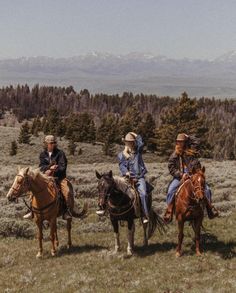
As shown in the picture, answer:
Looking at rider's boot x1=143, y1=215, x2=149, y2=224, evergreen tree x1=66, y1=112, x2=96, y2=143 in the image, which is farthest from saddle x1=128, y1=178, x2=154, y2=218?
evergreen tree x1=66, y1=112, x2=96, y2=143

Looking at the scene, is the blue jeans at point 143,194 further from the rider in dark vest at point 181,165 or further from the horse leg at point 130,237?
the rider in dark vest at point 181,165

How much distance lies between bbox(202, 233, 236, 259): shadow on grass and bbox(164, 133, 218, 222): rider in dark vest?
111 centimetres

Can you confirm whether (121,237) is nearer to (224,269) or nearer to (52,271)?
(52,271)

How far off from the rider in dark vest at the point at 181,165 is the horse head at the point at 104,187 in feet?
6.66

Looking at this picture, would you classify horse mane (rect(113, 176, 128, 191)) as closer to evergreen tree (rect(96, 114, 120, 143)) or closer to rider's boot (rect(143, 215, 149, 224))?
rider's boot (rect(143, 215, 149, 224))

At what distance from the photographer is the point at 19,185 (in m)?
12.5

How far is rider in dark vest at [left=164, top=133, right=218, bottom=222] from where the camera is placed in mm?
13266

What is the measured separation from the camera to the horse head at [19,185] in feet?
40.5

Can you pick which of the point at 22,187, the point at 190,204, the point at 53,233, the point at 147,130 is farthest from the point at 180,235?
the point at 147,130

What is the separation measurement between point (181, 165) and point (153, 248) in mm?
2973

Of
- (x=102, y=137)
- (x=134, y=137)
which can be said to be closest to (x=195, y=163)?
(x=134, y=137)

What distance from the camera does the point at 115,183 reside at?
1292cm

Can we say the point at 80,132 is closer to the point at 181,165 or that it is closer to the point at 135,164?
the point at 135,164

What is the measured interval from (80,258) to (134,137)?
4.08 m
